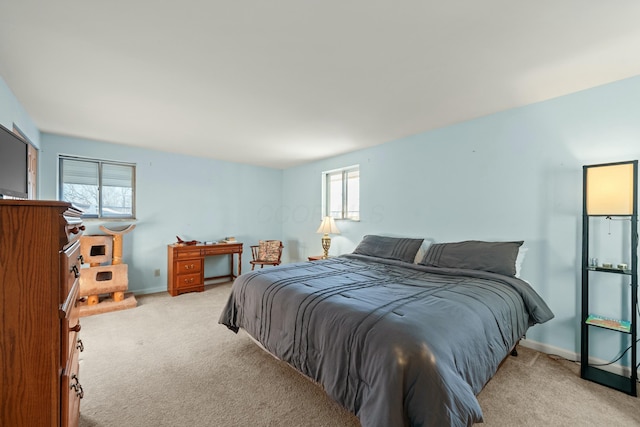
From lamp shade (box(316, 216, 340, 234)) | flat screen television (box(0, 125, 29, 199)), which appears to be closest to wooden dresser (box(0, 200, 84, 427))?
flat screen television (box(0, 125, 29, 199))

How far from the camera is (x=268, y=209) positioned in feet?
18.9

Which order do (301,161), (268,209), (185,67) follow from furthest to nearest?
(268,209) → (301,161) → (185,67)

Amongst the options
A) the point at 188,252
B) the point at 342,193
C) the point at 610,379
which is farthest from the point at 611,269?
the point at 188,252

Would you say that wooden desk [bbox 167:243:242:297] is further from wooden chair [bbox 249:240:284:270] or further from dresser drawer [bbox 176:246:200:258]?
wooden chair [bbox 249:240:284:270]

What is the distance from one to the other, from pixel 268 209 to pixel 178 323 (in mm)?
3025

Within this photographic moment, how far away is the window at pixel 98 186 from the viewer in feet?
A: 12.4

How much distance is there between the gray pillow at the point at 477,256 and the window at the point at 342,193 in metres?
1.64

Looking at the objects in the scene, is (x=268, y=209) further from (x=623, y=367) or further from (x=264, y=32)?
(x=623, y=367)

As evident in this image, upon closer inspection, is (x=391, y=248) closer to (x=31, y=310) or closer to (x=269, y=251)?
(x=269, y=251)

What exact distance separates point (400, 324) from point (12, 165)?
2.01 m

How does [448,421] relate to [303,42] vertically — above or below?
below

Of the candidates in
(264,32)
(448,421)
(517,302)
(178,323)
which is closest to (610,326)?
(517,302)

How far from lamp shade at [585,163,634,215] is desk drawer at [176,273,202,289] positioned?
4.74 metres

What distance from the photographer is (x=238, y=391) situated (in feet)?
6.25
